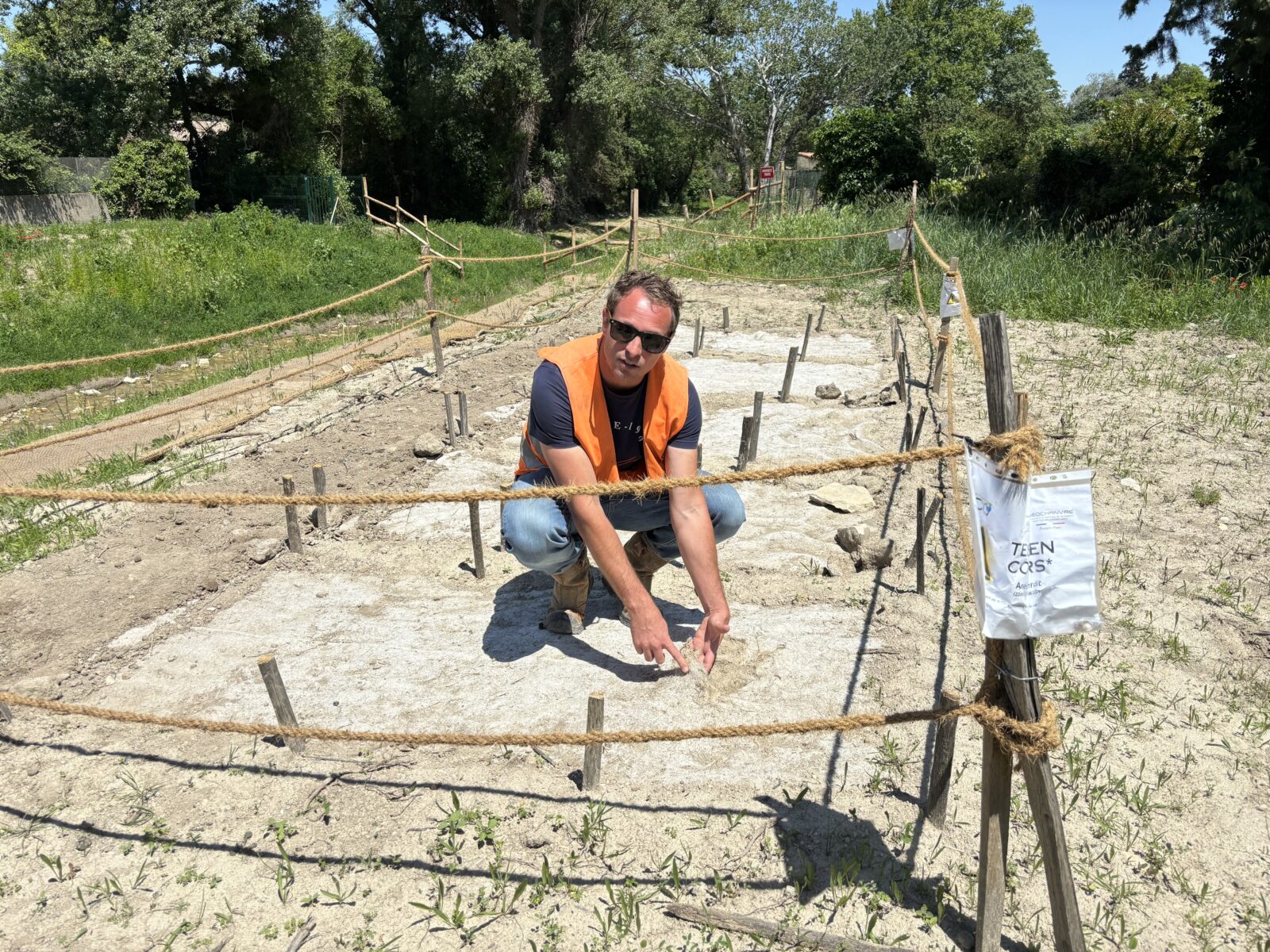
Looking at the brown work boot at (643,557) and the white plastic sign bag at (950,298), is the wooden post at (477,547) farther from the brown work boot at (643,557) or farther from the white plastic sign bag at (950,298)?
the white plastic sign bag at (950,298)

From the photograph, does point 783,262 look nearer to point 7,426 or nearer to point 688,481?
point 7,426

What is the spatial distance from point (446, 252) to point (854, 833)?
16.6 meters

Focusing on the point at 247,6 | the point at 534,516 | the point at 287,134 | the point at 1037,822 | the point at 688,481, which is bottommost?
the point at 1037,822

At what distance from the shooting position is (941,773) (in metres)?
2.31

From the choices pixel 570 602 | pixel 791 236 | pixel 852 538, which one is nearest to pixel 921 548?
pixel 852 538

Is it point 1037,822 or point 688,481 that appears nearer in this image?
point 1037,822

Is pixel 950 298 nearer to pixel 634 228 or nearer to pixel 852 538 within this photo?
pixel 852 538

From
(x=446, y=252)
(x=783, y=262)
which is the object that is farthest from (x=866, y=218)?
(x=446, y=252)

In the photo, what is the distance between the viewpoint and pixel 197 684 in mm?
3223

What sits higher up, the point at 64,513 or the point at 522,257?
the point at 522,257

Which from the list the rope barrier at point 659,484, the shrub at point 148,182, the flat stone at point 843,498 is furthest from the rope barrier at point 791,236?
the shrub at point 148,182

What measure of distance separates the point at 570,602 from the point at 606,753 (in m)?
0.79

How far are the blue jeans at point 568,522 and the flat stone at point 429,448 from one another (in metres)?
2.64

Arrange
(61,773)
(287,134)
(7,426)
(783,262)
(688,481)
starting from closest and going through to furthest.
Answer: (688,481) → (61,773) → (7,426) → (783,262) → (287,134)
